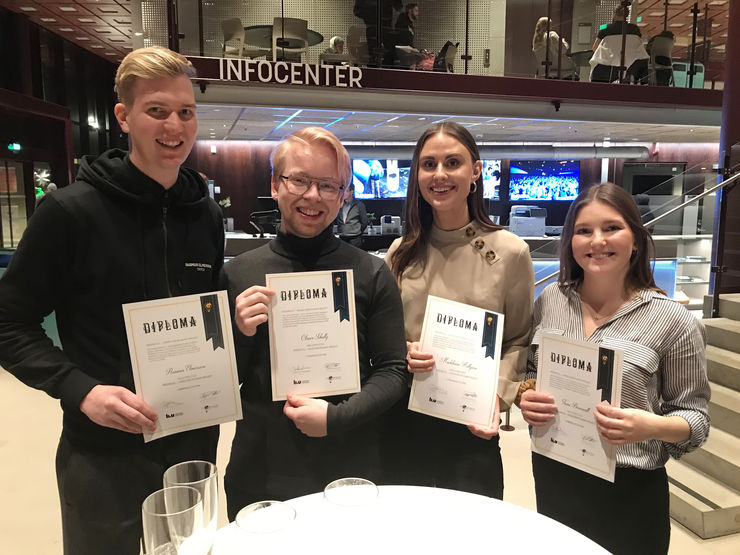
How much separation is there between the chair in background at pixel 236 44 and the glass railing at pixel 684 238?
4.87m

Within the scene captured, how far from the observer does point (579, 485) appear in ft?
5.24

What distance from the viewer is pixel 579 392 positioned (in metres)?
1.40

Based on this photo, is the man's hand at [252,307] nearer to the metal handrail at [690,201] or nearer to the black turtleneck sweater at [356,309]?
the black turtleneck sweater at [356,309]

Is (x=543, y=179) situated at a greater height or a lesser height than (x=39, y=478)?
greater

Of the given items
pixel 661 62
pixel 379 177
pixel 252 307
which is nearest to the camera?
pixel 252 307

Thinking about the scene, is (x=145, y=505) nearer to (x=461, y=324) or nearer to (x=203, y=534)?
(x=203, y=534)

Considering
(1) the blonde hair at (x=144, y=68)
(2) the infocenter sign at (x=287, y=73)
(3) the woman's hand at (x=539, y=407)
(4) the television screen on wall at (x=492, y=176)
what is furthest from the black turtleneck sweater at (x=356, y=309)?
(4) the television screen on wall at (x=492, y=176)

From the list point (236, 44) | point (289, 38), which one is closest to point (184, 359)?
point (236, 44)

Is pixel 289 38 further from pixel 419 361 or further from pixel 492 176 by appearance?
pixel 492 176

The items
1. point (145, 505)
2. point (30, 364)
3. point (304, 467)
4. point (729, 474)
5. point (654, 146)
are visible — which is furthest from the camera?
point (654, 146)

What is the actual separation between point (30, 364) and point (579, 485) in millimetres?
1527

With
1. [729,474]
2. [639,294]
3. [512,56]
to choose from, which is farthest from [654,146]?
[639,294]

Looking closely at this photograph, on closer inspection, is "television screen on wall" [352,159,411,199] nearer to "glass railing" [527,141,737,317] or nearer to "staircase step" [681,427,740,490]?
"glass railing" [527,141,737,317]

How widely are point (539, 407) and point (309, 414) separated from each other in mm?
620
